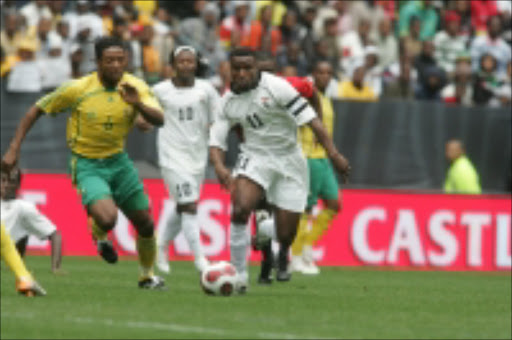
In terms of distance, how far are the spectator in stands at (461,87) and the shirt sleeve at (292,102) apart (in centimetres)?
1226

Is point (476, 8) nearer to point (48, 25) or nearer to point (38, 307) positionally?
point (48, 25)

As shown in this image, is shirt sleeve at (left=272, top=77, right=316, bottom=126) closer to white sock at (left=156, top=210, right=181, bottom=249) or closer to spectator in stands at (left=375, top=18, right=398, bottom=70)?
white sock at (left=156, top=210, right=181, bottom=249)

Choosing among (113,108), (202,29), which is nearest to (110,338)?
(113,108)

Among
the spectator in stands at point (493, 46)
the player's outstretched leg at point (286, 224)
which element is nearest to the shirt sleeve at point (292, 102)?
the player's outstretched leg at point (286, 224)

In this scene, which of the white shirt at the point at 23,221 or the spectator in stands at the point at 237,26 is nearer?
the white shirt at the point at 23,221

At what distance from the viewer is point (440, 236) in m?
21.7

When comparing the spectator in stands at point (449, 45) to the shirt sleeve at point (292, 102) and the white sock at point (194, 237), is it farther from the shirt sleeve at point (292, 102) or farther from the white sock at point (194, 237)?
the shirt sleeve at point (292, 102)

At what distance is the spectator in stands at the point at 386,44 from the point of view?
89.8 feet

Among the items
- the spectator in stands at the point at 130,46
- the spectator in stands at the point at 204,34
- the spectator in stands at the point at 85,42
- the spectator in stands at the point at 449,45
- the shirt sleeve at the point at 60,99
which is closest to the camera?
the shirt sleeve at the point at 60,99

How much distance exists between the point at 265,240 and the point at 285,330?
5.04m

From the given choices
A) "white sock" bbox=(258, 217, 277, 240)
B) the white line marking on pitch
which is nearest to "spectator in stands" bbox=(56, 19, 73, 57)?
"white sock" bbox=(258, 217, 277, 240)

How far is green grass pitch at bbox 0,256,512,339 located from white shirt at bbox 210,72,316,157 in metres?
1.34

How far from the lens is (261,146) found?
14.2 m

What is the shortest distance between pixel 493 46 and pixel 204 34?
5329 millimetres
